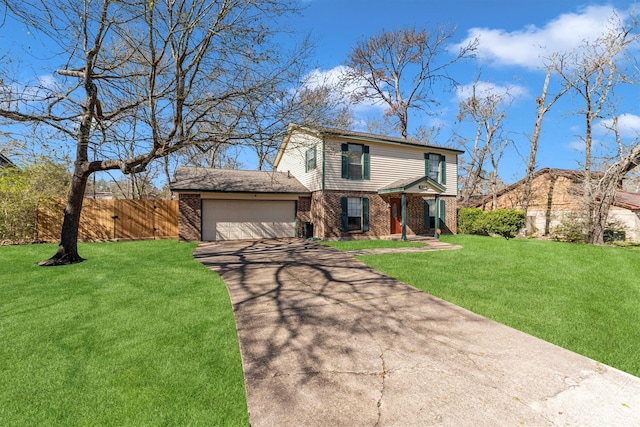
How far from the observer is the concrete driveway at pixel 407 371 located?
2.37m

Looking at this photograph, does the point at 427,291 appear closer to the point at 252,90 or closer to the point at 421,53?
the point at 252,90

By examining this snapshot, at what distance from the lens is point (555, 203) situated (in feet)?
65.4

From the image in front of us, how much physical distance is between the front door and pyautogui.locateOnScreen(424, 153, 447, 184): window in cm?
267

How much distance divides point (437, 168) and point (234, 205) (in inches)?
441

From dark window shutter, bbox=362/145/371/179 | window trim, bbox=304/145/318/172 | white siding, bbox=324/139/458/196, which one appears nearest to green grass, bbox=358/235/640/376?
white siding, bbox=324/139/458/196

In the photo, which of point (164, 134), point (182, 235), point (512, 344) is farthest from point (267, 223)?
point (512, 344)

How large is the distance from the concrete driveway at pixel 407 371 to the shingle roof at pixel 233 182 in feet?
29.8

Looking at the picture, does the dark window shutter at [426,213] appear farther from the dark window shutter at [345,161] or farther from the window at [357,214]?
the dark window shutter at [345,161]

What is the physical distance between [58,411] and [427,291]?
5.43 meters

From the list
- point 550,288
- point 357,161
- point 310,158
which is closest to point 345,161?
point 357,161

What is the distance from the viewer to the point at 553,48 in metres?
17.2

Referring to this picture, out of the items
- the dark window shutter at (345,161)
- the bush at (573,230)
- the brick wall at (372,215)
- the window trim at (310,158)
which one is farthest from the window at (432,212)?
the window trim at (310,158)

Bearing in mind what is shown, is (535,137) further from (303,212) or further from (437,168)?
(303,212)

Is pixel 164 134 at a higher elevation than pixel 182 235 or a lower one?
higher
